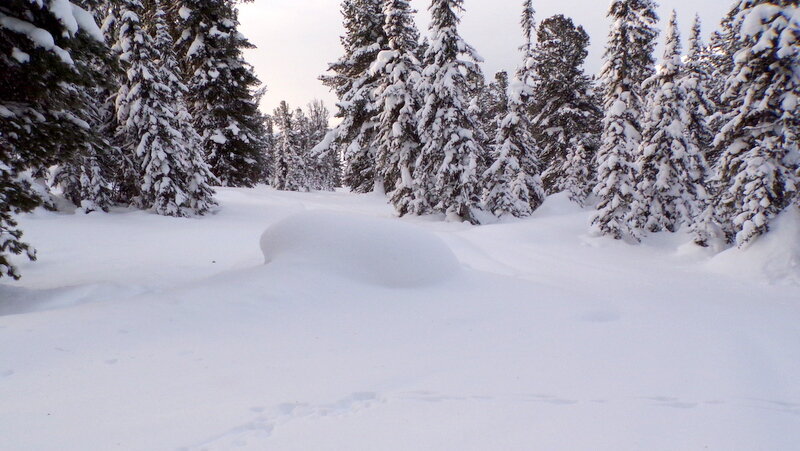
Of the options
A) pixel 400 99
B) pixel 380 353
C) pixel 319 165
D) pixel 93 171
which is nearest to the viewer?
pixel 380 353

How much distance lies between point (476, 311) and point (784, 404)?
11.0ft

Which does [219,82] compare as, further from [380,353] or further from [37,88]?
[380,353]

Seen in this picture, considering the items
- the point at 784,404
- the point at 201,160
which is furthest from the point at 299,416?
the point at 201,160

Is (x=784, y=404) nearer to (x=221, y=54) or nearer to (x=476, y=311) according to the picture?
(x=476, y=311)

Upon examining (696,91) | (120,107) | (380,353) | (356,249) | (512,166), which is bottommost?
(380,353)

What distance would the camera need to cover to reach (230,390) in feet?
11.2

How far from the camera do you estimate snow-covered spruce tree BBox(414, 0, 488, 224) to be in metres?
16.5

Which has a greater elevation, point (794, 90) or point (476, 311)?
point (794, 90)

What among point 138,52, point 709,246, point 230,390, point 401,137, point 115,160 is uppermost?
point 138,52

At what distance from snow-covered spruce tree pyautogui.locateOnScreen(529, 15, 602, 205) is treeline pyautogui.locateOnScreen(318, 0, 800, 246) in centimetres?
9

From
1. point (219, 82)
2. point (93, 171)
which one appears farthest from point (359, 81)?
point (93, 171)

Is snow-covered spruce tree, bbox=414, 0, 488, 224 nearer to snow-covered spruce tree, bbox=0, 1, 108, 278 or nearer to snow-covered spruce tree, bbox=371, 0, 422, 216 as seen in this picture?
snow-covered spruce tree, bbox=371, 0, 422, 216

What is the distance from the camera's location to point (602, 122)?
19453mm

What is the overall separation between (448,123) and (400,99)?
9.59ft
